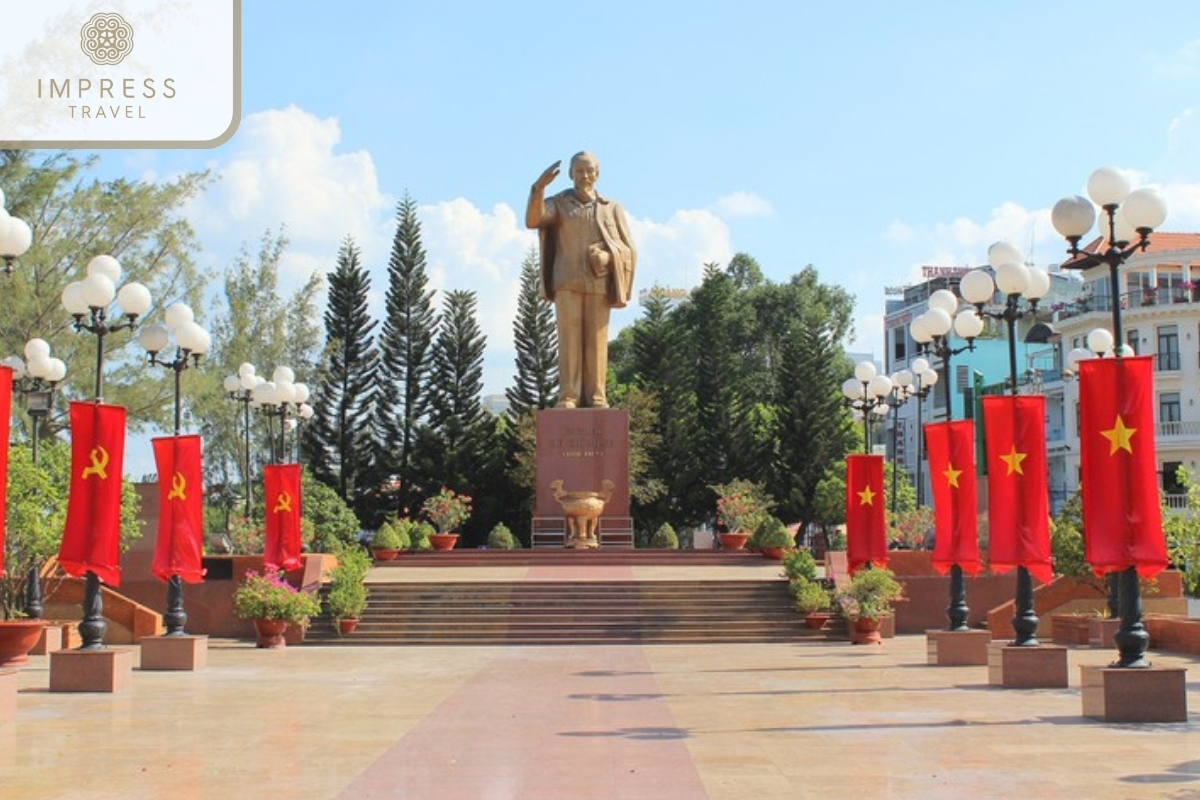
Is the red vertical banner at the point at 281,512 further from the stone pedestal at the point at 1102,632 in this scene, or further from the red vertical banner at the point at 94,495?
the stone pedestal at the point at 1102,632

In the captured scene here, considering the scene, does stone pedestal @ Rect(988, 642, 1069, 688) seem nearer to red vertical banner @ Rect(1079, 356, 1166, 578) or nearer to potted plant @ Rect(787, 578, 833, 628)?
red vertical banner @ Rect(1079, 356, 1166, 578)

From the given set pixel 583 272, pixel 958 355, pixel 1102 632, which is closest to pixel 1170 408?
pixel 958 355

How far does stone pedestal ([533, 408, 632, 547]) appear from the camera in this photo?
2417cm

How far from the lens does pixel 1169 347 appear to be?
40.6 meters

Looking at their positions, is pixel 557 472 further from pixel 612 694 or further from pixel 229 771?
pixel 229 771

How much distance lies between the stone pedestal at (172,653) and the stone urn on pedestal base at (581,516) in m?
10.9

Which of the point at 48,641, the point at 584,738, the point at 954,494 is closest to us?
the point at 584,738

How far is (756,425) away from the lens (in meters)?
39.7

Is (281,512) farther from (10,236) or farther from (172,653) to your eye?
(10,236)

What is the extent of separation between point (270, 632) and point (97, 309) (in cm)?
556

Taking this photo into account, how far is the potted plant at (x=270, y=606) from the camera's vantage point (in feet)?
51.8

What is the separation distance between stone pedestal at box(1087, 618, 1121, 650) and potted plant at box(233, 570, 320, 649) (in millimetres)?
8893

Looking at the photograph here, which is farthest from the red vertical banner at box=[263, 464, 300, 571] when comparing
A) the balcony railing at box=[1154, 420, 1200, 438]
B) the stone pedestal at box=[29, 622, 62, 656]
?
the balcony railing at box=[1154, 420, 1200, 438]

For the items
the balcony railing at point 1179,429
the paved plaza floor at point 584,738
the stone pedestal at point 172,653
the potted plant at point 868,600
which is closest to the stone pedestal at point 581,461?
the potted plant at point 868,600
